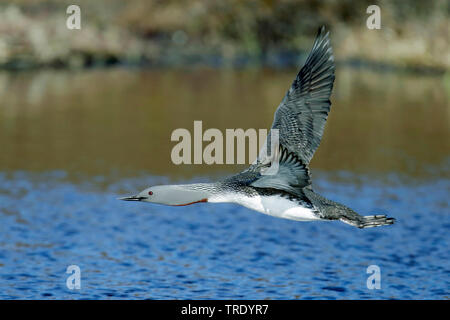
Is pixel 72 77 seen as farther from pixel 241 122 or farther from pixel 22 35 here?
pixel 241 122

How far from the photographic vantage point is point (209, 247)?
1892 cm

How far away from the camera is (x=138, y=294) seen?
15516 millimetres

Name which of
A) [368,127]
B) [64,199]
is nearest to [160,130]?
[368,127]

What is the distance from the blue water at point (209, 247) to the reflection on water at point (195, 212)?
0.14ft

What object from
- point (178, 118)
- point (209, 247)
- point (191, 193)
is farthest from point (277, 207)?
point (178, 118)

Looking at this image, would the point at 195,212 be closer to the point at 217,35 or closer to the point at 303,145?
the point at 303,145

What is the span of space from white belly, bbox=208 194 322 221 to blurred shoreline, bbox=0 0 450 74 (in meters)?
43.9

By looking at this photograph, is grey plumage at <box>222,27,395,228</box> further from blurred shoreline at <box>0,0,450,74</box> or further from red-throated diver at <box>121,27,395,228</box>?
blurred shoreline at <box>0,0,450,74</box>

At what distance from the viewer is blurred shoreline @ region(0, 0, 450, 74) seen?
5819 centimetres

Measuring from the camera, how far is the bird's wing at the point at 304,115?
11.7 m

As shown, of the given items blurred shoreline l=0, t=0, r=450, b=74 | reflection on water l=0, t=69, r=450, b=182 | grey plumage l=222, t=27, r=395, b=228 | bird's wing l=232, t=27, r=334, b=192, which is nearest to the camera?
grey plumage l=222, t=27, r=395, b=228

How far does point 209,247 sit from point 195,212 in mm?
3253

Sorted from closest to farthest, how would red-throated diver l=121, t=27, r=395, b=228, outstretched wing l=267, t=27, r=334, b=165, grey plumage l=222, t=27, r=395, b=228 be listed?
1. red-throated diver l=121, t=27, r=395, b=228
2. grey plumage l=222, t=27, r=395, b=228
3. outstretched wing l=267, t=27, r=334, b=165

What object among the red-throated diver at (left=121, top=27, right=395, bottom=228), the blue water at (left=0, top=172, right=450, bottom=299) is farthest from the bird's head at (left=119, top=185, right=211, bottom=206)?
the blue water at (left=0, top=172, right=450, bottom=299)
